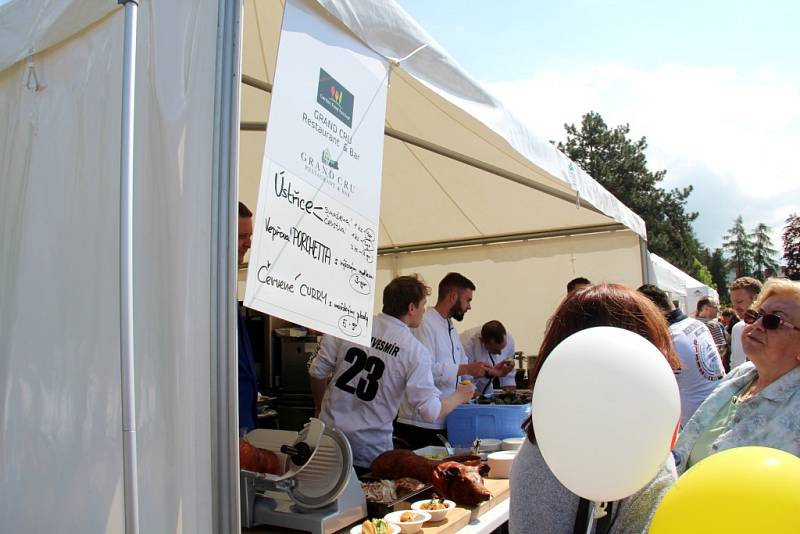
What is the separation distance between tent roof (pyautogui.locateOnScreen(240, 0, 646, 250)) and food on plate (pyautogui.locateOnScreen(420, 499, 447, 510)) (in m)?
1.68

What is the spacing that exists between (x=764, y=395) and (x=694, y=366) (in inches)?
53.5

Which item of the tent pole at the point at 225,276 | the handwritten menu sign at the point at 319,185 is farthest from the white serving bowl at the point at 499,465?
the tent pole at the point at 225,276

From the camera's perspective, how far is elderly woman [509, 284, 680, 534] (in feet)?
4.52

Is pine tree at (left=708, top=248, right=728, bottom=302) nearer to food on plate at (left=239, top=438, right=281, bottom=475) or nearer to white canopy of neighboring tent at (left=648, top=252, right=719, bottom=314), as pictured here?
white canopy of neighboring tent at (left=648, top=252, right=719, bottom=314)

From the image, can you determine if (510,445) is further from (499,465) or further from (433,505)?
(433,505)

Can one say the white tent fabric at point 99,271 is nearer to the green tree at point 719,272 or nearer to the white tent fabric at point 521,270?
the white tent fabric at point 521,270

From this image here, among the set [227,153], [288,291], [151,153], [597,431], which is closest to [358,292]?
[288,291]

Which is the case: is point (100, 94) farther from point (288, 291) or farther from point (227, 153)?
point (288, 291)

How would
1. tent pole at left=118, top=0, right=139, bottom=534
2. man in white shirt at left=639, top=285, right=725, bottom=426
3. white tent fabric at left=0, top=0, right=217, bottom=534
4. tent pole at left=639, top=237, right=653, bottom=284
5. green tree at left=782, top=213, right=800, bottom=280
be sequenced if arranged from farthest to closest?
green tree at left=782, top=213, right=800, bottom=280, tent pole at left=639, top=237, right=653, bottom=284, man in white shirt at left=639, top=285, right=725, bottom=426, white tent fabric at left=0, top=0, right=217, bottom=534, tent pole at left=118, top=0, right=139, bottom=534

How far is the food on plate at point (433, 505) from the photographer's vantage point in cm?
228

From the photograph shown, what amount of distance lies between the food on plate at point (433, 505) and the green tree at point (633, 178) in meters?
35.2

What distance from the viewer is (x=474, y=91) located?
9.35 ft

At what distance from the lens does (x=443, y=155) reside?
4.70 m

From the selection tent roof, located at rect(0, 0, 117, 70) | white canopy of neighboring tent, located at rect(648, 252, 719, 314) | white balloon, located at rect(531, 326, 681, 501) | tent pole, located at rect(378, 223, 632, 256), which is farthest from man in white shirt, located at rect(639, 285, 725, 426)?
white canopy of neighboring tent, located at rect(648, 252, 719, 314)
